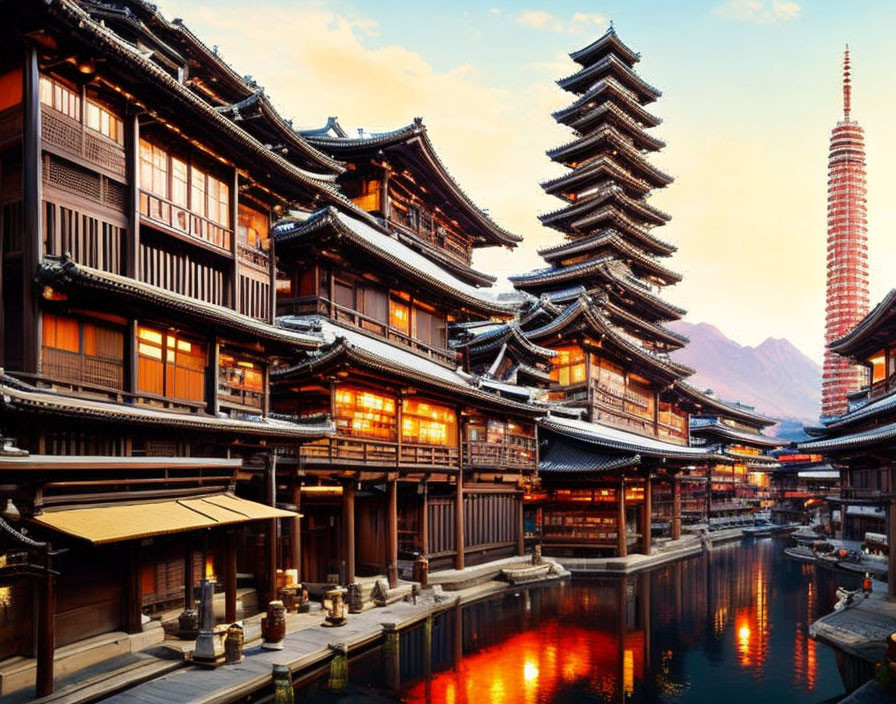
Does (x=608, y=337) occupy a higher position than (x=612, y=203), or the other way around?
(x=612, y=203)

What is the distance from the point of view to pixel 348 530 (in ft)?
80.4

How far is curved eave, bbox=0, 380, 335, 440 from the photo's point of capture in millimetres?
13172

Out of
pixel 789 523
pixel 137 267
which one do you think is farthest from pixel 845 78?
pixel 137 267

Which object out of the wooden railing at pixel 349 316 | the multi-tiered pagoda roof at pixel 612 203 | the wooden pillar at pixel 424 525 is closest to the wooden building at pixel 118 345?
the wooden railing at pixel 349 316

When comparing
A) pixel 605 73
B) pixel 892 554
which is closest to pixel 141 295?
pixel 892 554

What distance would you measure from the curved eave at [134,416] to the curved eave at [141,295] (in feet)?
7.45

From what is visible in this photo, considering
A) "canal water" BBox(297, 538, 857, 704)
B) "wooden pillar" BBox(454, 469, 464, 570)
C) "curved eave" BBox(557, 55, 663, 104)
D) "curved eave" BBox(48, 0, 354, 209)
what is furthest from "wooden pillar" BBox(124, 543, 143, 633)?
"curved eave" BBox(557, 55, 663, 104)

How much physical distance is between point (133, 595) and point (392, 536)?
1075 centimetres

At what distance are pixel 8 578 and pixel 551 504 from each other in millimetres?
29274

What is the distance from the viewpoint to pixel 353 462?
24.5 metres

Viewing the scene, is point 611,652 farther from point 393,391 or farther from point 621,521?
point 621,521

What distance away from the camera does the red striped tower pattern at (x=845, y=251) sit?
77.3m

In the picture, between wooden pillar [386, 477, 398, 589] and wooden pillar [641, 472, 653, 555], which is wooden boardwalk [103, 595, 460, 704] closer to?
wooden pillar [386, 477, 398, 589]

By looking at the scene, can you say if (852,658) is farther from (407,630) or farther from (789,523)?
(789,523)
